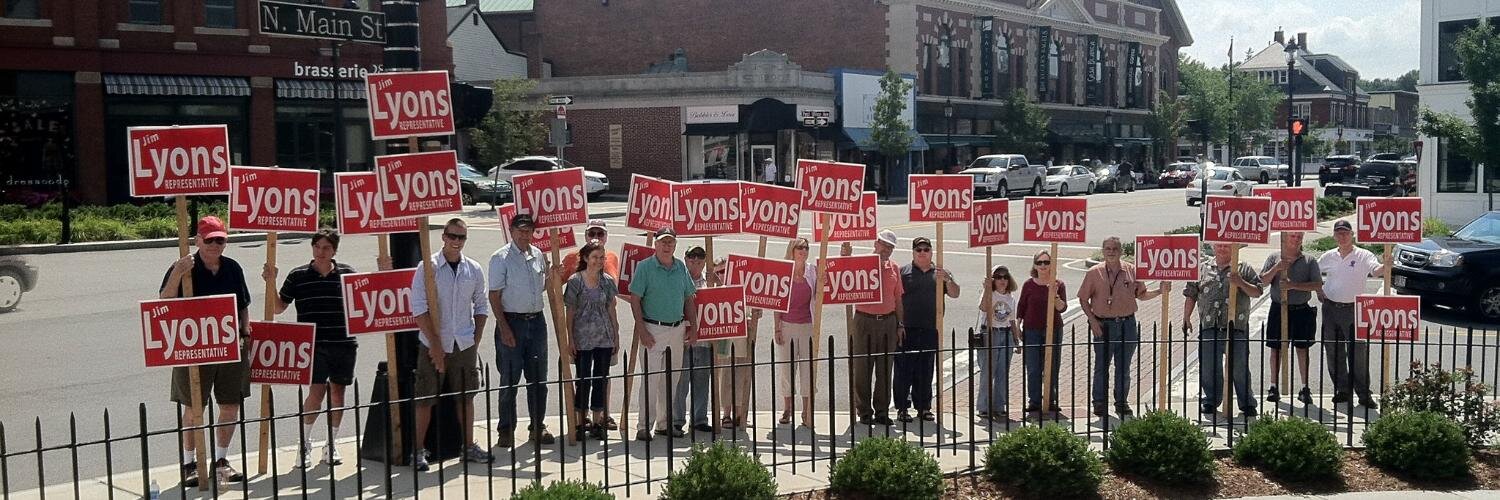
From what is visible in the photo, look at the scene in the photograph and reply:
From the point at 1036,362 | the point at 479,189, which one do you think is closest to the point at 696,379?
the point at 1036,362

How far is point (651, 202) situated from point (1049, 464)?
3.78m

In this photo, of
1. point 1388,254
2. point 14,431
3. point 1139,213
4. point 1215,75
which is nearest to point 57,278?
point 14,431

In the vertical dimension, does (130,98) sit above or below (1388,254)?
above

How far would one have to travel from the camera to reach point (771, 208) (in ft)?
31.8

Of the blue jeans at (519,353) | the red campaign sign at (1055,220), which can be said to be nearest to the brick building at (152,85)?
the red campaign sign at (1055,220)

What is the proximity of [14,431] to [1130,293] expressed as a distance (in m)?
8.26

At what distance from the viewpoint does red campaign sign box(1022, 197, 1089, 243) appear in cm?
1030

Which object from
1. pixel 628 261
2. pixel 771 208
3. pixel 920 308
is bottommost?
pixel 920 308

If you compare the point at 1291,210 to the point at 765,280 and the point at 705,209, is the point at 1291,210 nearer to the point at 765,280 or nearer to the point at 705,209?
the point at 765,280

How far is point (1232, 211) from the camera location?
9.99 metres

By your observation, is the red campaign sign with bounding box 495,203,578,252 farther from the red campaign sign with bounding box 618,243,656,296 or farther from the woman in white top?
the woman in white top

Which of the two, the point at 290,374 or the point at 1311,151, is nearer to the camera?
the point at 290,374

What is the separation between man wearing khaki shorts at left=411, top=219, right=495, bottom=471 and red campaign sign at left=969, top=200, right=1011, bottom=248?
3998 millimetres

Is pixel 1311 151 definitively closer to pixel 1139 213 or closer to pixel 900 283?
pixel 1139 213
